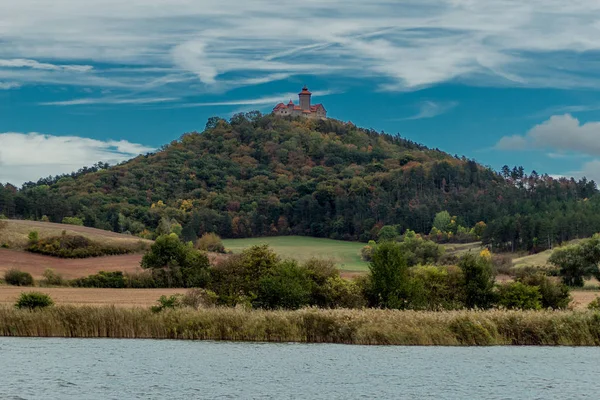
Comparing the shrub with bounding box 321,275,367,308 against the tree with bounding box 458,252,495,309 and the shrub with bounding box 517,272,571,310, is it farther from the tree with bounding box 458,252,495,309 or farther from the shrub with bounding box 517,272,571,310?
the shrub with bounding box 517,272,571,310

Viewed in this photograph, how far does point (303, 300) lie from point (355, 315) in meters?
12.9

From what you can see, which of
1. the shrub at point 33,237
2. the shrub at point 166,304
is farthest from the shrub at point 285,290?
the shrub at point 33,237

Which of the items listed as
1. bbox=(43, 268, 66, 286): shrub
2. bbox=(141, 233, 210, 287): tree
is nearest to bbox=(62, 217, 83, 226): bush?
bbox=(43, 268, 66, 286): shrub

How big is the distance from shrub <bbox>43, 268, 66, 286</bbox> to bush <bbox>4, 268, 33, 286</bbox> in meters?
2.24

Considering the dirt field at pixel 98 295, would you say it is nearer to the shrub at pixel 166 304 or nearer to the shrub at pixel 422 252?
the shrub at pixel 166 304

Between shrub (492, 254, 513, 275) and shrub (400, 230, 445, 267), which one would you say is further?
shrub (400, 230, 445, 267)

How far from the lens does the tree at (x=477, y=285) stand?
70.8 meters

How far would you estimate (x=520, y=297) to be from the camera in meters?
68.8

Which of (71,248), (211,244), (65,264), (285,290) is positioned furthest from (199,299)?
(211,244)

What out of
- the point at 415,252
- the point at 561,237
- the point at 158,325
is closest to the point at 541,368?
the point at 158,325

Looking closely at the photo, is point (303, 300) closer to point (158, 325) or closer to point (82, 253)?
point (158, 325)

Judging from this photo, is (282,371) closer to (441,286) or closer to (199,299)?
(199,299)

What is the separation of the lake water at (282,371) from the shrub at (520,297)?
16443mm

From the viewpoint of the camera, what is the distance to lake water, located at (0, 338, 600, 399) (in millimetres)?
36875
